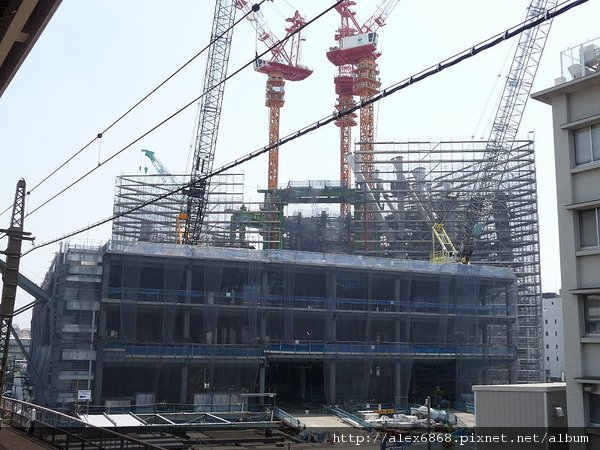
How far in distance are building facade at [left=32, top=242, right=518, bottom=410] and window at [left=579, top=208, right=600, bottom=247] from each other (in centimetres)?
3847

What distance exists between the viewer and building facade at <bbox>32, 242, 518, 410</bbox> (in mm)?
51969

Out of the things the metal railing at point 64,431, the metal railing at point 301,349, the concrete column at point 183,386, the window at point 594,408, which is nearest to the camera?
the metal railing at point 64,431

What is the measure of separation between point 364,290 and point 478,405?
40783 mm

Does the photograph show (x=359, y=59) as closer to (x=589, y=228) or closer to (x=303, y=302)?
(x=303, y=302)

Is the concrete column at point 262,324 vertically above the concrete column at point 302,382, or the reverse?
the concrete column at point 262,324

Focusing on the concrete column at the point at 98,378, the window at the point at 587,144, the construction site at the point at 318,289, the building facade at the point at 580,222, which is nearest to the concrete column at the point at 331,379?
the construction site at the point at 318,289

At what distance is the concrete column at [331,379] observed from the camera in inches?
2248

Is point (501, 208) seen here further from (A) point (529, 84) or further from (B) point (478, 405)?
(B) point (478, 405)

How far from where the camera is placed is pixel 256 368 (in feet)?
181

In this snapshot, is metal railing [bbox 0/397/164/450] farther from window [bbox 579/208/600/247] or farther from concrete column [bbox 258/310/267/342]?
concrete column [bbox 258/310/267/342]

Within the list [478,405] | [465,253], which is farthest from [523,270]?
[478,405]

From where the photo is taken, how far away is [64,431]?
50.3ft

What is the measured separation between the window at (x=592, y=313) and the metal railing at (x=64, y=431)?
12561 millimetres

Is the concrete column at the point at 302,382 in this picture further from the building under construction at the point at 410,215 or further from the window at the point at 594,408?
the window at the point at 594,408
